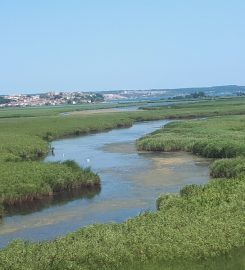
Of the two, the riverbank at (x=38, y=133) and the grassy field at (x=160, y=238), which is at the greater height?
the grassy field at (x=160, y=238)

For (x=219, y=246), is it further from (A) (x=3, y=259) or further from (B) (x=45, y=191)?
(B) (x=45, y=191)

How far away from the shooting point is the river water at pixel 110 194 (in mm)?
22766

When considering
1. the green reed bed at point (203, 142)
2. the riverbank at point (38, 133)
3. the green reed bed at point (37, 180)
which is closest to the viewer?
the green reed bed at point (37, 180)

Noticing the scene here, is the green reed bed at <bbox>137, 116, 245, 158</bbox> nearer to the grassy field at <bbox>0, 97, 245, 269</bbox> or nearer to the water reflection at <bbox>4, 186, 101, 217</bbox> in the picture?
the water reflection at <bbox>4, 186, 101, 217</bbox>

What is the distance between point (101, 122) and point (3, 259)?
6606cm

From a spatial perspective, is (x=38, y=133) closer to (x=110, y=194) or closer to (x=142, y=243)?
(x=110, y=194)

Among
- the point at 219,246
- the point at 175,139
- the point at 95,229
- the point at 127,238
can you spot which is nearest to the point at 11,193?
the point at 95,229

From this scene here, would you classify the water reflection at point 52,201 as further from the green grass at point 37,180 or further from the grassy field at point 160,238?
the grassy field at point 160,238

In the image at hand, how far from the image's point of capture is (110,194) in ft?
94.0

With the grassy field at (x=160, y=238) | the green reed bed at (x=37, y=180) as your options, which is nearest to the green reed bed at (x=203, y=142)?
the green reed bed at (x=37, y=180)

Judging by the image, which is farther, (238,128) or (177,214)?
(238,128)

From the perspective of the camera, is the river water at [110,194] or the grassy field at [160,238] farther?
the river water at [110,194]

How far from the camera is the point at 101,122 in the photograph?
3152 inches

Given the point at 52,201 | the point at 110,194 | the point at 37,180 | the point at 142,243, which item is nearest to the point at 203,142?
the point at 110,194
